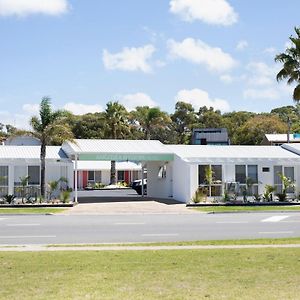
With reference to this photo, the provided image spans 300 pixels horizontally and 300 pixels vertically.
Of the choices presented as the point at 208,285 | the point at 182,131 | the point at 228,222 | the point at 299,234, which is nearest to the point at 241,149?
the point at 228,222

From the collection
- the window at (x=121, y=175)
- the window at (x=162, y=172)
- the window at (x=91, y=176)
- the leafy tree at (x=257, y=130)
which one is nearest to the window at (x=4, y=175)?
the window at (x=162, y=172)

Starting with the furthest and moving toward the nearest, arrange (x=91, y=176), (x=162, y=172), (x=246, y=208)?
(x=91, y=176) → (x=162, y=172) → (x=246, y=208)

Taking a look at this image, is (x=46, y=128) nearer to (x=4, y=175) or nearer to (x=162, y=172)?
(x=4, y=175)

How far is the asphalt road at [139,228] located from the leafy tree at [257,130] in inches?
2175

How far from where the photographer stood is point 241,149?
3909 centimetres

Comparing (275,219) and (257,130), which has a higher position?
(257,130)

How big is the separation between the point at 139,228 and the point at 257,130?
206 feet

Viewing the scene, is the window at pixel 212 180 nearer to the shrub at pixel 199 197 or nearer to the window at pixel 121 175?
the shrub at pixel 199 197

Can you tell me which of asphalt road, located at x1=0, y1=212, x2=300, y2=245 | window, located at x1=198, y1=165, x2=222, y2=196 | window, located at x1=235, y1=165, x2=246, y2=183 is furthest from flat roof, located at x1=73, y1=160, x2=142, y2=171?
asphalt road, located at x1=0, y1=212, x2=300, y2=245

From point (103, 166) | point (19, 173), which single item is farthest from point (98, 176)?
point (19, 173)

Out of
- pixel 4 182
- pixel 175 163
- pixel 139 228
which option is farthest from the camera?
pixel 175 163

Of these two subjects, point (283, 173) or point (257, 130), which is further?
point (257, 130)

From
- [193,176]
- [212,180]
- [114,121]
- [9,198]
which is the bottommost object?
[9,198]

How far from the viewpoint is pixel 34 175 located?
35.0m
